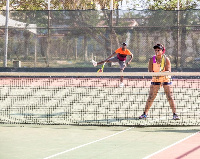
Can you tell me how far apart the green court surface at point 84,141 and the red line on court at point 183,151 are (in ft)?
0.52

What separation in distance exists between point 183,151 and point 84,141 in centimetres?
160

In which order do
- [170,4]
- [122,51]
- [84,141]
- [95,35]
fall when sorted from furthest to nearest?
[170,4], [95,35], [122,51], [84,141]

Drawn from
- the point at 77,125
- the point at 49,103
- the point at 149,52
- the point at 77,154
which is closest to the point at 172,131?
the point at 77,125

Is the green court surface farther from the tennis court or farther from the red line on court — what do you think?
the red line on court

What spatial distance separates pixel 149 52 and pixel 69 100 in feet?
37.7

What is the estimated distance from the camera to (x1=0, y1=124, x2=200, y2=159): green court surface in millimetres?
7895

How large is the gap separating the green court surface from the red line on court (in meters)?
0.16

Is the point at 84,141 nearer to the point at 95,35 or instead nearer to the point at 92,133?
the point at 92,133

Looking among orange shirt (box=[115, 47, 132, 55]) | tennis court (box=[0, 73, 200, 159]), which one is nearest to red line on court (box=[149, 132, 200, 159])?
tennis court (box=[0, 73, 200, 159])

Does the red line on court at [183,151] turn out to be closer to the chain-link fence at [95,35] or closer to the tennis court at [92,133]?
the tennis court at [92,133]

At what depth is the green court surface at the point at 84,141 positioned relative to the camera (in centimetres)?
789

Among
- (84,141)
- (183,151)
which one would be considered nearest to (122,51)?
(84,141)

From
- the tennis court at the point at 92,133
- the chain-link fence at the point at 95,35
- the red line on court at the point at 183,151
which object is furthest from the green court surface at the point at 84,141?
the chain-link fence at the point at 95,35

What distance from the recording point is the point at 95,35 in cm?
2744
